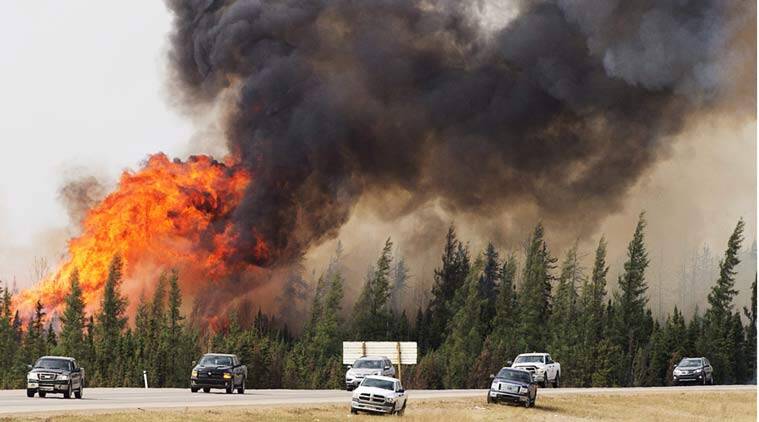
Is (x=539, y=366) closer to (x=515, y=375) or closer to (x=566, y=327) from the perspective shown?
(x=515, y=375)

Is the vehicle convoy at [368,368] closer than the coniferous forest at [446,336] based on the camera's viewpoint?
Yes

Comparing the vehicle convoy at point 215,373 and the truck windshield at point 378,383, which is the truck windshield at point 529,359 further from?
the truck windshield at point 378,383

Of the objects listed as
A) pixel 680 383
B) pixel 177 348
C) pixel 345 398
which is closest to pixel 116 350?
pixel 177 348

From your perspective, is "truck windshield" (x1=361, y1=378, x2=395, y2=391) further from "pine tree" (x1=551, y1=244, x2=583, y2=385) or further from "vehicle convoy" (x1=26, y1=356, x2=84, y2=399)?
"pine tree" (x1=551, y1=244, x2=583, y2=385)

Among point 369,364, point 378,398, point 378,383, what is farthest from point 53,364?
point 369,364

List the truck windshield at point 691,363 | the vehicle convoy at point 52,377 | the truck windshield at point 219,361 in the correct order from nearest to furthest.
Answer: the vehicle convoy at point 52,377 → the truck windshield at point 219,361 → the truck windshield at point 691,363

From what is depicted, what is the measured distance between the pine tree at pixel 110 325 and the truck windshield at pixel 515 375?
279 ft

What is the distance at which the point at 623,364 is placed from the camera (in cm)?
16588

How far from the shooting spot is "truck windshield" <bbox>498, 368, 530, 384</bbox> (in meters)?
68.8

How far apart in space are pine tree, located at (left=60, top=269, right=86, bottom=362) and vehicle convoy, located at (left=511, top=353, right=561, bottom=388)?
3469 inches

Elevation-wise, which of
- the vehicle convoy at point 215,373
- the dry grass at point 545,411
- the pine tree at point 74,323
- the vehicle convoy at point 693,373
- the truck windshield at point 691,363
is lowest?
the dry grass at point 545,411

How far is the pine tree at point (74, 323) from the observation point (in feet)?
519

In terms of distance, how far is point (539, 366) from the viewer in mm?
84188

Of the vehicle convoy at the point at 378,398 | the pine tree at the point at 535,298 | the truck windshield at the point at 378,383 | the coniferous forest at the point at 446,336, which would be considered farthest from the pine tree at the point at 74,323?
the vehicle convoy at the point at 378,398
